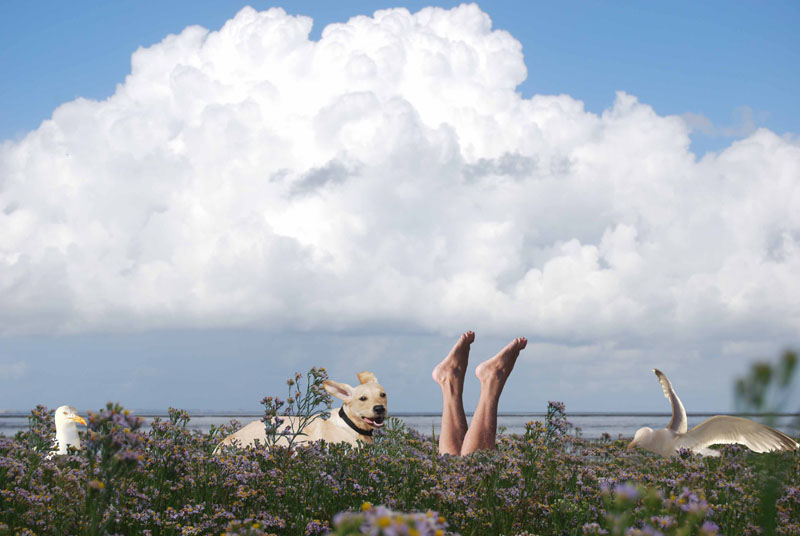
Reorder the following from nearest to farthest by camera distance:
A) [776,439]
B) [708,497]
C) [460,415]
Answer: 1. [708,497]
2. [776,439]
3. [460,415]

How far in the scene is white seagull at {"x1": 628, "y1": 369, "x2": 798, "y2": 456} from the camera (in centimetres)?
765

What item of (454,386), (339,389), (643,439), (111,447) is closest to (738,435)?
(643,439)

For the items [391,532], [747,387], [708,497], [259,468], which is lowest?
[708,497]

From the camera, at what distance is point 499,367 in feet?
29.8

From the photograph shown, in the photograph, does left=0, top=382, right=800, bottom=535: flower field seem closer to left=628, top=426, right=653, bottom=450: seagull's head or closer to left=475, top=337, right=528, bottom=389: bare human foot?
left=475, top=337, right=528, bottom=389: bare human foot

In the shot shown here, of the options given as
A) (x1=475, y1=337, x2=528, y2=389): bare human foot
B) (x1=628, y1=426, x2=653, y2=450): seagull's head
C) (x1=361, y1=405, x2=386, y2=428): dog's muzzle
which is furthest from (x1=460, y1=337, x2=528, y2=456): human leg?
(x1=628, y1=426, x2=653, y2=450): seagull's head

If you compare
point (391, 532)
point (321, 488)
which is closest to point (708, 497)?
point (321, 488)

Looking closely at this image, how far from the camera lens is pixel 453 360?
972 cm

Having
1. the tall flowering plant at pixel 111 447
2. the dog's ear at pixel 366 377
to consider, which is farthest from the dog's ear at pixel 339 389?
the tall flowering plant at pixel 111 447

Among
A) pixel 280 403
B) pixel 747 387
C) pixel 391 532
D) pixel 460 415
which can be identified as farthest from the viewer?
pixel 460 415

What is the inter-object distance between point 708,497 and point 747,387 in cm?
349

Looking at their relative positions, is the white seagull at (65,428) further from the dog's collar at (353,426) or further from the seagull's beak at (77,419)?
the dog's collar at (353,426)

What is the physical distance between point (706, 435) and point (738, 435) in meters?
0.66

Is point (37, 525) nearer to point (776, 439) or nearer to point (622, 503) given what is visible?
point (622, 503)
